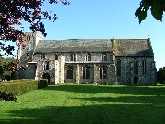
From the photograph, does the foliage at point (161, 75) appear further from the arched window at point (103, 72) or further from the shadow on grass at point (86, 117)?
the shadow on grass at point (86, 117)

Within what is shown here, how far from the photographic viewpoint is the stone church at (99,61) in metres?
67.4

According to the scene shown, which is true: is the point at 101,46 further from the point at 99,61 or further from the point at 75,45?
the point at 75,45

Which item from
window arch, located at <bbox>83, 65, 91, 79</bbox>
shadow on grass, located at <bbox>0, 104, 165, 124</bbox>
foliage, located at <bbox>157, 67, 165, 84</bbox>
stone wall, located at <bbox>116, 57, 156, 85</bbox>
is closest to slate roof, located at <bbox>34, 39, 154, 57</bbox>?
stone wall, located at <bbox>116, 57, 156, 85</bbox>

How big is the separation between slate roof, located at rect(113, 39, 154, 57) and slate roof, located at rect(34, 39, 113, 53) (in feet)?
8.12

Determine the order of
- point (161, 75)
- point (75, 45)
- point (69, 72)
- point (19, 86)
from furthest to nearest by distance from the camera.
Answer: point (161, 75) < point (75, 45) < point (69, 72) < point (19, 86)

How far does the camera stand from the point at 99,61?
68.4 m

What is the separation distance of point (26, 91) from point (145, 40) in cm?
4242

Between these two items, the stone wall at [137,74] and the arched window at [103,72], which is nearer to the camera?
the stone wall at [137,74]

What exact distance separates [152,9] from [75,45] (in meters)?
Answer: 67.1

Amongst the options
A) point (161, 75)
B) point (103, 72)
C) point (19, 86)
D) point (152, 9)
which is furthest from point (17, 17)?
point (161, 75)

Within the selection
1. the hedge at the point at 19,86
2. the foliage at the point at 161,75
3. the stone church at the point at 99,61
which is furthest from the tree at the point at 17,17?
the foliage at the point at 161,75

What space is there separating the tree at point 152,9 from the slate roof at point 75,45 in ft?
211

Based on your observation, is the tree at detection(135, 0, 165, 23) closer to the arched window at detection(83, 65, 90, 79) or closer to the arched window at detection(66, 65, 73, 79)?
the arched window at detection(83, 65, 90, 79)

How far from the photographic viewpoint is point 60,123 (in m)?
15.3
